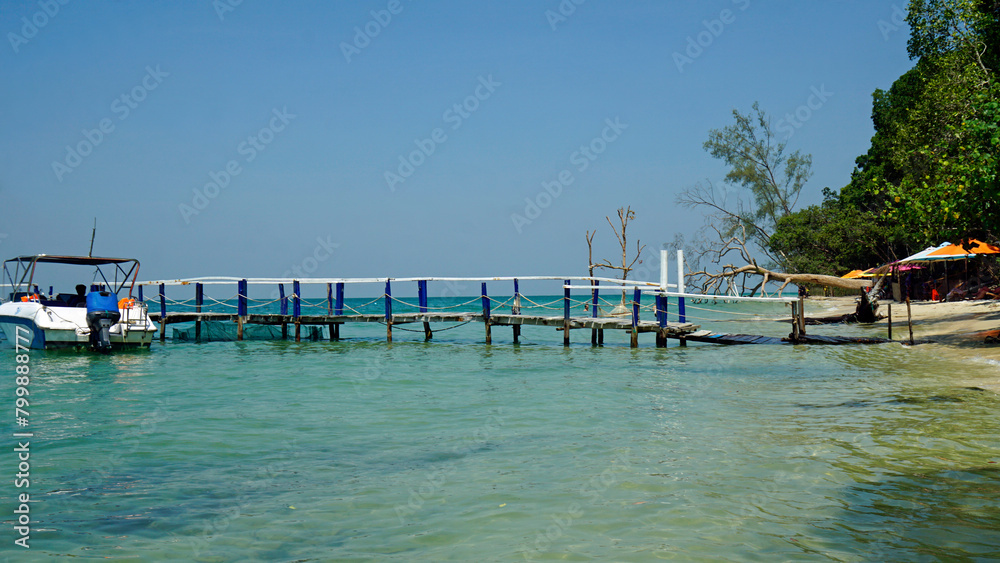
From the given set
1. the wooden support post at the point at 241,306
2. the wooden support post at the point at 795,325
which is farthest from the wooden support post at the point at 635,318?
the wooden support post at the point at 241,306

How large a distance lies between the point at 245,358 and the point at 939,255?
27.8 m

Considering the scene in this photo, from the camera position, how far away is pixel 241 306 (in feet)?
76.9

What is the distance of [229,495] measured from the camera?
237 inches

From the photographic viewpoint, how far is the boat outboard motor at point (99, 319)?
58.4 ft

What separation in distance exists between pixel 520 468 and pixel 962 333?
19.4 m

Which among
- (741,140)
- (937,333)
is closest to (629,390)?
(937,333)

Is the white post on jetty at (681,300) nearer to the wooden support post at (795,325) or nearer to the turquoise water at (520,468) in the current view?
the wooden support post at (795,325)

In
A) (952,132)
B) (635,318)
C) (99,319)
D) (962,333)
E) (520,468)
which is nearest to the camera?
(520,468)

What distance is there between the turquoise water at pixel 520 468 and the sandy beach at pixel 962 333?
539mm

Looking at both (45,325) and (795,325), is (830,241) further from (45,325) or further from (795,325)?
(45,325)

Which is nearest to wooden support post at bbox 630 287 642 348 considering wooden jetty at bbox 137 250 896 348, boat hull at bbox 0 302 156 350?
wooden jetty at bbox 137 250 896 348

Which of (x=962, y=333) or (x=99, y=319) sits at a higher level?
(x=99, y=319)

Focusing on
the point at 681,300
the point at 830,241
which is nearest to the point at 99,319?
the point at 681,300

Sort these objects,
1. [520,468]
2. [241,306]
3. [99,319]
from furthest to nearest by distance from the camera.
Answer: [241,306] → [99,319] → [520,468]
